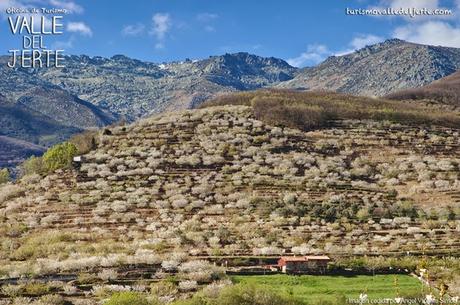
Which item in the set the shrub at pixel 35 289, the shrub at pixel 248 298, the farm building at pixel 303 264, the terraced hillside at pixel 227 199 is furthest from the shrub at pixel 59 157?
the shrub at pixel 248 298

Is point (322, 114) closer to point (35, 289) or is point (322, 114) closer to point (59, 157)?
point (59, 157)

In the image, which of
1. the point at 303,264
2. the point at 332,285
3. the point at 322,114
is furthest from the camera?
the point at 322,114

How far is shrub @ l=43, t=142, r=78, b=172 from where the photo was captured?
75606 millimetres

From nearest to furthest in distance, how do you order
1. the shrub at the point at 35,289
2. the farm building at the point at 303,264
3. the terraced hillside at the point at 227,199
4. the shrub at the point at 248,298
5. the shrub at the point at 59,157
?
the shrub at the point at 248,298 < the shrub at the point at 35,289 < the farm building at the point at 303,264 < the terraced hillside at the point at 227,199 < the shrub at the point at 59,157

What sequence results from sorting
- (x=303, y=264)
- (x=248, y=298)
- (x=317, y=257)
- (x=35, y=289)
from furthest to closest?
(x=317, y=257) → (x=303, y=264) → (x=35, y=289) → (x=248, y=298)

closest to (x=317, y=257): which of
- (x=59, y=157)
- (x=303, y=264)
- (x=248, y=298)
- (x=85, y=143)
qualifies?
(x=303, y=264)

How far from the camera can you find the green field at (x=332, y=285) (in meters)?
34.9

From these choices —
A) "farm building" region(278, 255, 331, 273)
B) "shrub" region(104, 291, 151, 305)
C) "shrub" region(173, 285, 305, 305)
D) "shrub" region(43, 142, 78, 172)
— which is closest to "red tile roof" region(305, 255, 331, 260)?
"farm building" region(278, 255, 331, 273)

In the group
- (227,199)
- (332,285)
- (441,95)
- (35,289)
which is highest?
→ (441,95)

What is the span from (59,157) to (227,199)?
27.0m

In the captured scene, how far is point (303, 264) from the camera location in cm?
4159

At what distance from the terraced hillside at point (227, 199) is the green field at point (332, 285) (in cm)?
634

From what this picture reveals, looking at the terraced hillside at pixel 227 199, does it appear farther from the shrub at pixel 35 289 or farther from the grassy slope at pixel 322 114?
the grassy slope at pixel 322 114

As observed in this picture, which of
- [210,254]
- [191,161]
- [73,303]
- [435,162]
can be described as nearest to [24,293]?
[73,303]
